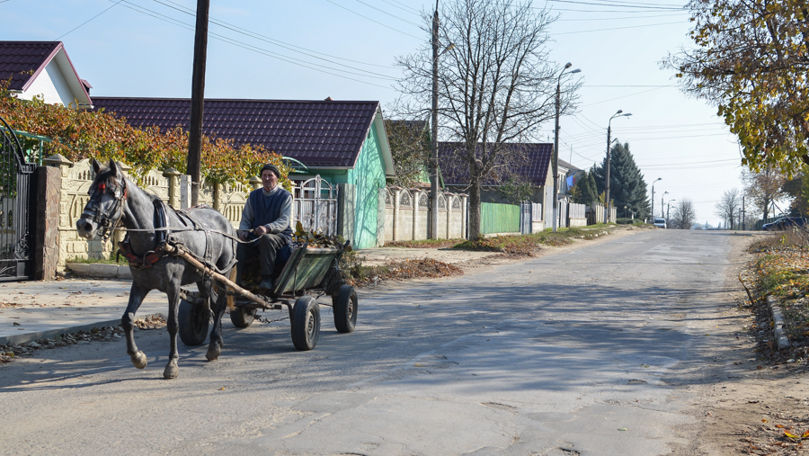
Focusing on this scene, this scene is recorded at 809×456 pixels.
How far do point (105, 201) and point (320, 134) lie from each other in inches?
891

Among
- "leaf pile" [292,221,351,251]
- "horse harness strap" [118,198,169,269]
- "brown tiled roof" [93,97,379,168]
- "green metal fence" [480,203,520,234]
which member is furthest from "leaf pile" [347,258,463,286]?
"green metal fence" [480,203,520,234]

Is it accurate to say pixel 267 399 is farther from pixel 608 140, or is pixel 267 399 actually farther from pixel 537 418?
pixel 608 140

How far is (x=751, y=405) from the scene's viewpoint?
6.96 meters

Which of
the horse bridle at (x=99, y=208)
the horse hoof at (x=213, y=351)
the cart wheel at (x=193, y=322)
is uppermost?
the horse bridle at (x=99, y=208)

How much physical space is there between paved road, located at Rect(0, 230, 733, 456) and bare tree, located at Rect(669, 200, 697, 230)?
15594 centimetres

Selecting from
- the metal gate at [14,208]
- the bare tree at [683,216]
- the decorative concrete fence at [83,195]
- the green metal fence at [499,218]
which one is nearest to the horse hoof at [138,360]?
the decorative concrete fence at [83,195]

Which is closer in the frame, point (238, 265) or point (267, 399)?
point (267, 399)

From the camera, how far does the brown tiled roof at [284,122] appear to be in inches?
1114

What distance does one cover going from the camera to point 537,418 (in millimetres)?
6238

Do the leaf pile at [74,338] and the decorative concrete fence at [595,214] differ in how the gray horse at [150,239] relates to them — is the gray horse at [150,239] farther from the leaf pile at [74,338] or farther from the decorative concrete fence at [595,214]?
the decorative concrete fence at [595,214]

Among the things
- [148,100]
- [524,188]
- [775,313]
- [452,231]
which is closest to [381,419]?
[775,313]

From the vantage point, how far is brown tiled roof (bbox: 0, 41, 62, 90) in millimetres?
26672

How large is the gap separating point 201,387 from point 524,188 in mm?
48649

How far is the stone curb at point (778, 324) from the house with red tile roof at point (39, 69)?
21861 mm
